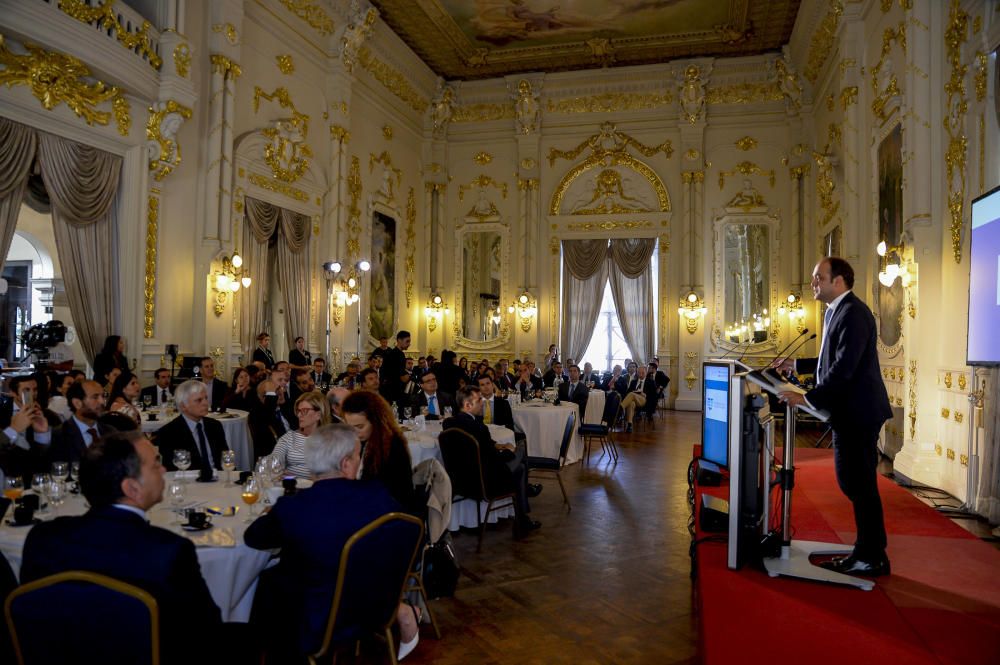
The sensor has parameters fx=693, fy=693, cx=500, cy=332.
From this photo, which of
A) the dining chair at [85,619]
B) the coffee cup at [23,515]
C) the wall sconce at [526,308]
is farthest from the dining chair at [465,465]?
the wall sconce at [526,308]

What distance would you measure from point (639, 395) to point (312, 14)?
856 centimetres

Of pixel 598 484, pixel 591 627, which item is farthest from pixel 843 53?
pixel 591 627

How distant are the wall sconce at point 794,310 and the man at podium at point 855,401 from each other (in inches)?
466

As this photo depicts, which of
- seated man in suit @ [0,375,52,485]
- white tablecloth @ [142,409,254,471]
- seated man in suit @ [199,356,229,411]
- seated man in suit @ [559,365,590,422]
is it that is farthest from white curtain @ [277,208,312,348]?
seated man in suit @ [0,375,52,485]

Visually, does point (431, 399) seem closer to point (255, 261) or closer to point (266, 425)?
point (266, 425)

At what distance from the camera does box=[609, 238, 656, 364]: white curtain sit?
1593 cm

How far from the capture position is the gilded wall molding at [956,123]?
6.36m

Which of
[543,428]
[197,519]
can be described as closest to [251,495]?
[197,519]

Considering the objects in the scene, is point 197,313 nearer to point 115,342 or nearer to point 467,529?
point 115,342

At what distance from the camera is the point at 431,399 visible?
24.1ft

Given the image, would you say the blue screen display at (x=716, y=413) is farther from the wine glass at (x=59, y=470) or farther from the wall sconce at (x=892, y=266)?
the wall sconce at (x=892, y=266)

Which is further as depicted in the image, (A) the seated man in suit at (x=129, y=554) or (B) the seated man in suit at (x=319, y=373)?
(B) the seated man in suit at (x=319, y=373)

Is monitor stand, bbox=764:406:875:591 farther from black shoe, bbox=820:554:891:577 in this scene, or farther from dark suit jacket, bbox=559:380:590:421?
dark suit jacket, bbox=559:380:590:421

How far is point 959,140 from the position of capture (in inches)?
252
